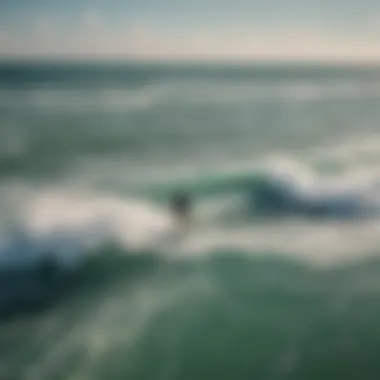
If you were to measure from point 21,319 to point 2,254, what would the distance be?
18 cm

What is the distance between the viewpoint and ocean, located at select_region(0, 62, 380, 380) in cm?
159

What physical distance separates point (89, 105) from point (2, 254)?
46cm

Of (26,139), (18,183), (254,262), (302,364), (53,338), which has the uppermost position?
(26,139)

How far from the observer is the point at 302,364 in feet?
5.16

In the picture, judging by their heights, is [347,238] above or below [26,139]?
below

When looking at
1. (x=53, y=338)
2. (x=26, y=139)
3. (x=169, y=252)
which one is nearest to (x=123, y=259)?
(x=169, y=252)

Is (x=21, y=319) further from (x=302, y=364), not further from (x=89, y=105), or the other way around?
(x=302, y=364)

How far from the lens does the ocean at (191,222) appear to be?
5.22 feet

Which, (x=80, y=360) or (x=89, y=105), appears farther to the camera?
(x=89, y=105)

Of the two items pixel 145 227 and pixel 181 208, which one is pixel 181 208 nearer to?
pixel 181 208

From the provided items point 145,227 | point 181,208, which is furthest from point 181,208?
point 145,227

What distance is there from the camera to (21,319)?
161 cm

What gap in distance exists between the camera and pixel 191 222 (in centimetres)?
163

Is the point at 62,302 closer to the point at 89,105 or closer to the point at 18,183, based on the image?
the point at 18,183
